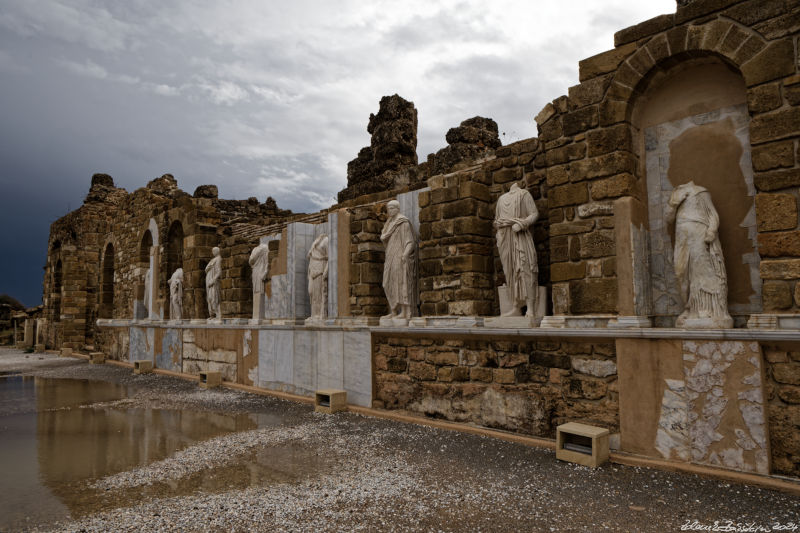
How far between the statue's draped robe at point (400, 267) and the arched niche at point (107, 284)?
14192 millimetres

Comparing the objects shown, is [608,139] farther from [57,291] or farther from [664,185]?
[57,291]

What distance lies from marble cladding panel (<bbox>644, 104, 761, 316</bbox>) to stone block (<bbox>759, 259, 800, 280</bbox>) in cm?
58

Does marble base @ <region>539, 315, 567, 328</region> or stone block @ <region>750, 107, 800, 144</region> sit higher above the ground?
stone block @ <region>750, 107, 800, 144</region>

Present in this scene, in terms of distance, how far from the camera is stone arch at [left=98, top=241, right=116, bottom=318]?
55.4 feet

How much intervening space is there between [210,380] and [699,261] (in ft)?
27.5

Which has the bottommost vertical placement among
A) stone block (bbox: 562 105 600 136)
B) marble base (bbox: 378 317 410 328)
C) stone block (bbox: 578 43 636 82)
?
marble base (bbox: 378 317 410 328)

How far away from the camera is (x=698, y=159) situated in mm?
4531

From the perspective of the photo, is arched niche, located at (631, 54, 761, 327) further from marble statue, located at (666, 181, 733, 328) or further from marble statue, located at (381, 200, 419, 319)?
marble statue, located at (381, 200, 419, 319)

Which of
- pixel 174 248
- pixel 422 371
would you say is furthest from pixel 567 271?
pixel 174 248

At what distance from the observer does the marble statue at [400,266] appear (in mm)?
6508

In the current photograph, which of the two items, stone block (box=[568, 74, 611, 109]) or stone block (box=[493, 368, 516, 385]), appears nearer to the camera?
stone block (box=[568, 74, 611, 109])

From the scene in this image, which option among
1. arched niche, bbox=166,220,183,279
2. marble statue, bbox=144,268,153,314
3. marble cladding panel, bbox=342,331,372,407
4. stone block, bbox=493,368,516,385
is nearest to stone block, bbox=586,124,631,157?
stone block, bbox=493,368,516,385

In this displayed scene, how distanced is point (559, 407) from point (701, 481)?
4.40ft

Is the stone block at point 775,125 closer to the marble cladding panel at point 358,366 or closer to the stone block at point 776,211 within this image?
the stone block at point 776,211
